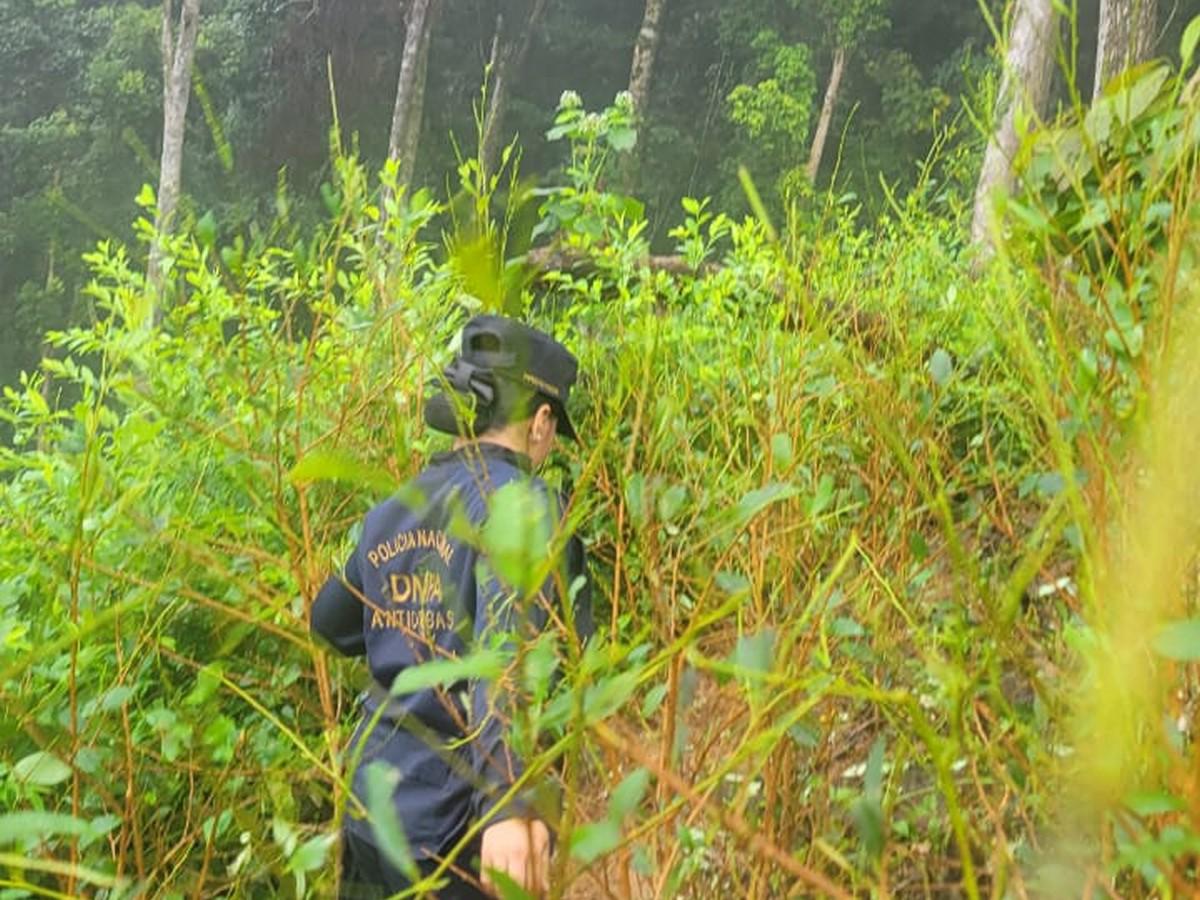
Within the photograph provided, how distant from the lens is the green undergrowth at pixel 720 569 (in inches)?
18.5

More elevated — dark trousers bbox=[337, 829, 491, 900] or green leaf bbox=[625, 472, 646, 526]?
green leaf bbox=[625, 472, 646, 526]

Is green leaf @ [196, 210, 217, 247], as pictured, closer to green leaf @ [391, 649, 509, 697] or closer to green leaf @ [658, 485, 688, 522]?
green leaf @ [658, 485, 688, 522]

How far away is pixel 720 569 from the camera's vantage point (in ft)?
4.61

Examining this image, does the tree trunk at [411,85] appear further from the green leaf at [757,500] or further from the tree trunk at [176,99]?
the green leaf at [757,500]

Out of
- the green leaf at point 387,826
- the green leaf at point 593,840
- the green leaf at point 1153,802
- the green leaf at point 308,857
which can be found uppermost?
the green leaf at point 387,826

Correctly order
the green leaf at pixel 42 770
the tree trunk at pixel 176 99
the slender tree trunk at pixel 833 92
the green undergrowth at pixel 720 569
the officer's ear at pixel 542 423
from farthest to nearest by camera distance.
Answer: the slender tree trunk at pixel 833 92
the tree trunk at pixel 176 99
the officer's ear at pixel 542 423
the green leaf at pixel 42 770
the green undergrowth at pixel 720 569

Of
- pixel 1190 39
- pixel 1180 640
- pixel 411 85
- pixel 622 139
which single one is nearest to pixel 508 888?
pixel 1180 640

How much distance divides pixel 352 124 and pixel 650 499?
20.5 m

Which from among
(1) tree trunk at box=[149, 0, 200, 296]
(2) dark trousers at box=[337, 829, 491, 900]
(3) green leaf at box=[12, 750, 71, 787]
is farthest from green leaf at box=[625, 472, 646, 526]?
(1) tree trunk at box=[149, 0, 200, 296]

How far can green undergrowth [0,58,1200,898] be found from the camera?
47 cm

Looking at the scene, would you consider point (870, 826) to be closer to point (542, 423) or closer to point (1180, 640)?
point (1180, 640)

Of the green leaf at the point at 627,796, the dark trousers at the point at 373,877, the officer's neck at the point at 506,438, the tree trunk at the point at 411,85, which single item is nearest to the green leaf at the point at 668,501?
the green leaf at the point at 627,796

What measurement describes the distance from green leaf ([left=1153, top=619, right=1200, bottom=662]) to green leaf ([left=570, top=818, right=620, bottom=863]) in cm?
21

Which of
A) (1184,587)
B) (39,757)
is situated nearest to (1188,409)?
(1184,587)
